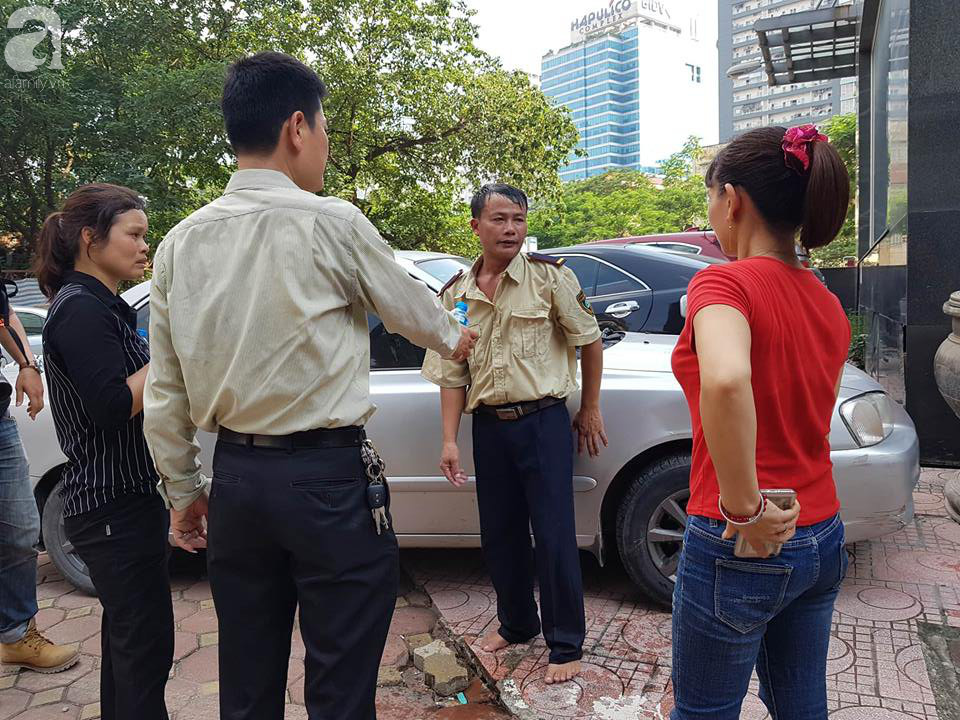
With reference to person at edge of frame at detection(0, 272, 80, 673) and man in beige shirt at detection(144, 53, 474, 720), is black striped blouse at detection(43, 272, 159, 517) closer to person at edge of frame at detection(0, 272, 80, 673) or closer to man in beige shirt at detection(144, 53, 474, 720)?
man in beige shirt at detection(144, 53, 474, 720)

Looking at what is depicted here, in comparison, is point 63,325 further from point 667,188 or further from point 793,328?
point 667,188

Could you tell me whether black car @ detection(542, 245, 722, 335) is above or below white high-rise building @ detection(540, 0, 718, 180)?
below

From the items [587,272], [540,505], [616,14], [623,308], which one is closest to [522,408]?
[540,505]

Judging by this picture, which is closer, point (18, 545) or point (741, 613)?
point (741, 613)

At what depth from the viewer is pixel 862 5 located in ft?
36.9

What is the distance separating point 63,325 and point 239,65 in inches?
35.7

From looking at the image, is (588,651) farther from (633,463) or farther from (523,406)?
(523,406)

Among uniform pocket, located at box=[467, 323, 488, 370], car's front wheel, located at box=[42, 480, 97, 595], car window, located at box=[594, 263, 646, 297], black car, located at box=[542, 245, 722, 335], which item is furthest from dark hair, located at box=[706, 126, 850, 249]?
car window, located at box=[594, 263, 646, 297]

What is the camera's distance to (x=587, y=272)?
6.65 metres

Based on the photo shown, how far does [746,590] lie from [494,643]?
1856 mm

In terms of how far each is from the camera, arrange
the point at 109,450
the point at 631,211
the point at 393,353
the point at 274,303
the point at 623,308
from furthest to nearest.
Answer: the point at 631,211 → the point at 623,308 → the point at 393,353 → the point at 109,450 → the point at 274,303

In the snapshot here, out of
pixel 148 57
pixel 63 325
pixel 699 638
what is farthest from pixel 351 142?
pixel 699 638

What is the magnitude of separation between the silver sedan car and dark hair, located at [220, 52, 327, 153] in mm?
1927

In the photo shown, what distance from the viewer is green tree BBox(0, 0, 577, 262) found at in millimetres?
14273
